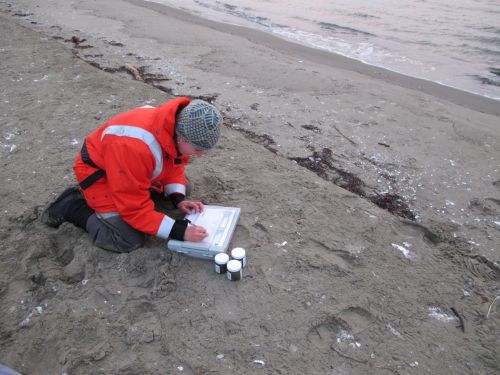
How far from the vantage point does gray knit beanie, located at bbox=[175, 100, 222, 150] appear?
224cm

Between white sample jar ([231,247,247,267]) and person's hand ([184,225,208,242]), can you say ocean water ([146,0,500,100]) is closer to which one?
white sample jar ([231,247,247,267])

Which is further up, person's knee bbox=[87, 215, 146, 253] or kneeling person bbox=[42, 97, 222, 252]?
kneeling person bbox=[42, 97, 222, 252]

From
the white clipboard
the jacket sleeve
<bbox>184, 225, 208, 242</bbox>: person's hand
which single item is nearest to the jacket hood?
the jacket sleeve

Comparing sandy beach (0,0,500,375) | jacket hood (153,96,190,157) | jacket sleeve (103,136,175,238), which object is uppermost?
jacket hood (153,96,190,157)

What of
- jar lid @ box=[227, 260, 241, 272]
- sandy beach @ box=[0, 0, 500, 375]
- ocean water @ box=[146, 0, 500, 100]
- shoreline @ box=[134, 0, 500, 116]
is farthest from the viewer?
ocean water @ box=[146, 0, 500, 100]

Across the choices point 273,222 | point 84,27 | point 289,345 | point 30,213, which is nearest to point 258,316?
point 289,345

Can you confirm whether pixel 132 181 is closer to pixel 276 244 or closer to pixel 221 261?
pixel 221 261

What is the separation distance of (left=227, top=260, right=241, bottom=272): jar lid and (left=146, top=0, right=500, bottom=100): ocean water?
7224 mm

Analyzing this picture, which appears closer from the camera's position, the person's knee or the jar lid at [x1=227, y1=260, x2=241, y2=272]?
the jar lid at [x1=227, y1=260, x2=241, y2=272]

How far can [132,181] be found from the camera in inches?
90.5

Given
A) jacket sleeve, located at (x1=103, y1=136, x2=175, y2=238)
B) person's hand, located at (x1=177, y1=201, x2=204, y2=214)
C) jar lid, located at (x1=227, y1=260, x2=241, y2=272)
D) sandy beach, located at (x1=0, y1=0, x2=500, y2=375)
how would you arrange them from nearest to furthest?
sandy beach, located at (x1=0, y1=0, x2=500, y2=375) < jacket sleeve, located at (x1=103, y1=136, x2=175, y2=238) < jar lid, located at (x1=227, y1=260, x2=241, y2=272) < person's hand, located at (x1=177, y1=201, x2=204, y2=214)

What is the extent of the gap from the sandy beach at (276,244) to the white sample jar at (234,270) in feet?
0.26

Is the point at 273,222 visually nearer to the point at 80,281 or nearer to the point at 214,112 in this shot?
the point at 214,112

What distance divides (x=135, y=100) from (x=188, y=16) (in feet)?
24.8
